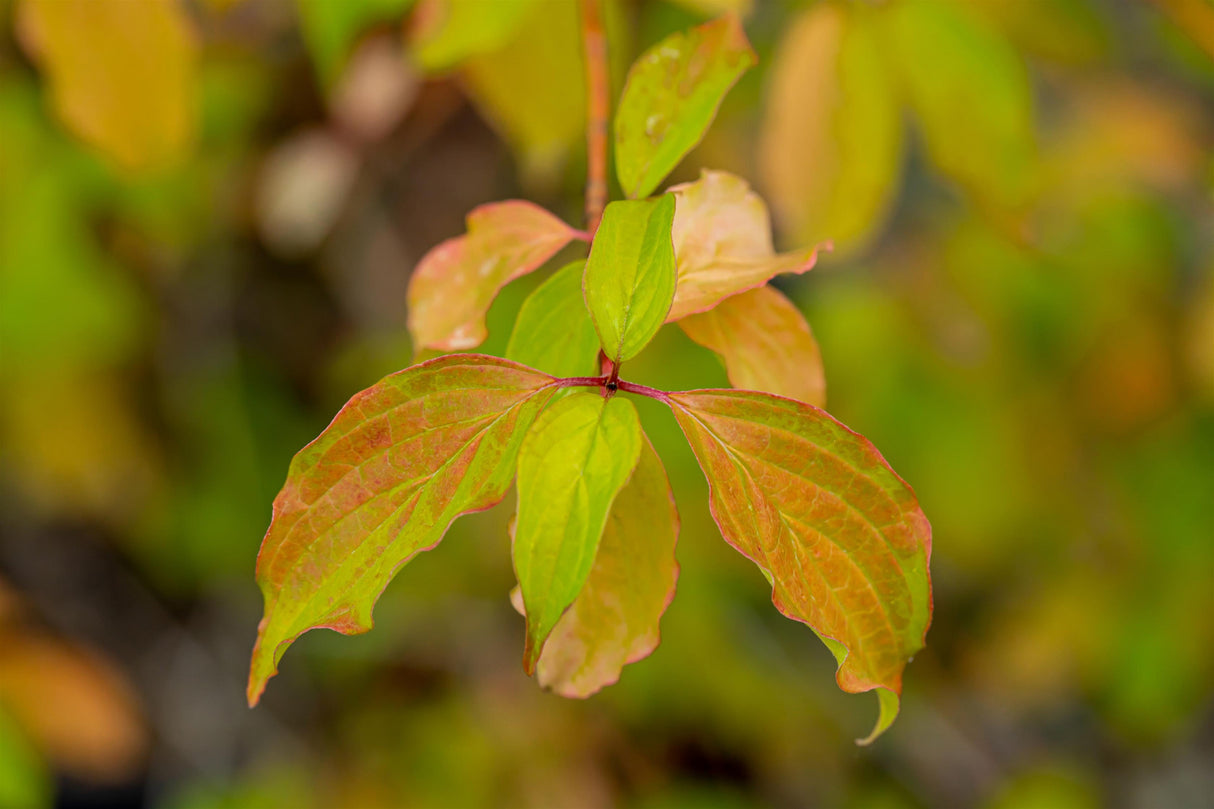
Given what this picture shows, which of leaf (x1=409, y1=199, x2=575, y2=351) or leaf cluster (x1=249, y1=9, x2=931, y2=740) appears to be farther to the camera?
leaf (x1=409, y1=199, x2=575, y2=351)

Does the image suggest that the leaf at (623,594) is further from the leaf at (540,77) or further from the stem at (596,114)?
the leaf at (540,77)

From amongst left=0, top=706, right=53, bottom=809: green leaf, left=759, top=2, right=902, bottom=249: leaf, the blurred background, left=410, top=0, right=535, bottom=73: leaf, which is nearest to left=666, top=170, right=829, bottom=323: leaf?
left=410, top=0, right=535, bottom=73: leaf

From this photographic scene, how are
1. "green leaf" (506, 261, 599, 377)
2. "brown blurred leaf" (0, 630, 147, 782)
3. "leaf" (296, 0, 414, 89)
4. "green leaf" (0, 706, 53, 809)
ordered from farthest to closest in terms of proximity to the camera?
"brown blurred leaf" (0, 630, 147, 782)
"green leaf" (0, 706, 53, 809)
"leaf" (296, 0, 414, 89)
"green leaf" (506, 261, 599, 377)

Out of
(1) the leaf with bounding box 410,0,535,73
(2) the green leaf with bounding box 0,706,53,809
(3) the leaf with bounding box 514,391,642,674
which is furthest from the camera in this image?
(2) the green leaf with bounding box 0,706,53,809

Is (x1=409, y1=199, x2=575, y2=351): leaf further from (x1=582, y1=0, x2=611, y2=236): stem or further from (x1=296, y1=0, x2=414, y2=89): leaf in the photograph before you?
(x1=296, y1=0, x2=414, y2=89): leaf

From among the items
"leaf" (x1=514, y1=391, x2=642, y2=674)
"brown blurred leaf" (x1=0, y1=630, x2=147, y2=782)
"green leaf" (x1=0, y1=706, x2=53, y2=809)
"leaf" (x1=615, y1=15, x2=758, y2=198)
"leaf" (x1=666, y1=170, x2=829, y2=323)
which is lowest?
"brown blurred leaf" (x1=0, y1=630, x2=147, y2=782)

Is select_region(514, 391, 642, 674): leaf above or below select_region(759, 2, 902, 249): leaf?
above

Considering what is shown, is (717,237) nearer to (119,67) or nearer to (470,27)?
(470,27)

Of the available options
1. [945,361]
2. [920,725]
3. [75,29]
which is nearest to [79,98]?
[75,29]

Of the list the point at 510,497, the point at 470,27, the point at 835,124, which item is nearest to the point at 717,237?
the point at 470,27
